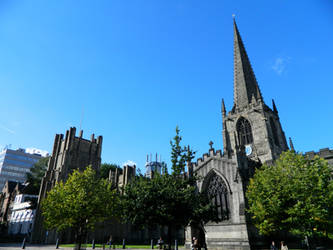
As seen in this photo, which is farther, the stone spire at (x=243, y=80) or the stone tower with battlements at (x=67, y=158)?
the stone spire at (x=243, y=80)

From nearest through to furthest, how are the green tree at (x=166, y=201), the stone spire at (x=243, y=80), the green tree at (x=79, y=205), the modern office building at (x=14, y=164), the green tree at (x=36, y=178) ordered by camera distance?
A: the green tree at (x=166, y=201) → the green tree at (x=79, y=205) → the stone spire at (x=243, y=80) → the green tree at (x=36, y=178) → the modern office building at (x=14, y=164)

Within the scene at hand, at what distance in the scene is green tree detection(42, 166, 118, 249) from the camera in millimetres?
20281

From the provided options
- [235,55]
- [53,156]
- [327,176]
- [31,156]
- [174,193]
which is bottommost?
[174,193]

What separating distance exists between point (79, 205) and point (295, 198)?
1919 cm

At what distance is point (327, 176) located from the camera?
65.3ft

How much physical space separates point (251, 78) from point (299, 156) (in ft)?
109

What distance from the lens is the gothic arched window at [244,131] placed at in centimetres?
4273

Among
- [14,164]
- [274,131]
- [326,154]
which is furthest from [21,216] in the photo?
[326,154]

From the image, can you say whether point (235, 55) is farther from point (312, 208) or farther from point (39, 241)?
point (39, 241)

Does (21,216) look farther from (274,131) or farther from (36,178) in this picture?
(274,131)

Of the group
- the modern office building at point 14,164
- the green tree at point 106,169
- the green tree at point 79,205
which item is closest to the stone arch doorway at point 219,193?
the green tree at point 79,205

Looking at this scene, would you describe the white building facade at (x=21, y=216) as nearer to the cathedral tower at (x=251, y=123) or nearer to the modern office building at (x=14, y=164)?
the modern office building at (x=14, y=164)

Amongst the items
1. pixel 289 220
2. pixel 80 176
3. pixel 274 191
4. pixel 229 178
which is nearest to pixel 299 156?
pixel 274 191

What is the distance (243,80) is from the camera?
50781 millimetres
